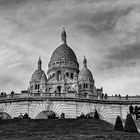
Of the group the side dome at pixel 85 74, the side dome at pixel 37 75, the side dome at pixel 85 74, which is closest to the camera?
the side dome at pixel 85 74

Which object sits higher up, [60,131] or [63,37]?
[63,37]

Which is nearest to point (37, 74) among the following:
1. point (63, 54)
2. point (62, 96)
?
point (63, 54)

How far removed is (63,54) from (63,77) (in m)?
15.4

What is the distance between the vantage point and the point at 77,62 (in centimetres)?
12738

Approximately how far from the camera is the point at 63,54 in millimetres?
124500

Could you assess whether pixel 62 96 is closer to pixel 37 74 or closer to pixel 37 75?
pixel 37 75

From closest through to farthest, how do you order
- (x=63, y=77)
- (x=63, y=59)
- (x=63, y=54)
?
(x=63, y=77)
(x=63, y=59)
(x=63, y=54)

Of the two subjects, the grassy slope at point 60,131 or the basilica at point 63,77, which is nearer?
the grassy slope at point 60,131

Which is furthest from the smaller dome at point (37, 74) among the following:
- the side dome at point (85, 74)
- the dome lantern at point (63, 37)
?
the dome lantern at point (63, 37)

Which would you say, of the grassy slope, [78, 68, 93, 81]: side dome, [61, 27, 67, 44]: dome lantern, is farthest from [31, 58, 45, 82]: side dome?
the grassy slope

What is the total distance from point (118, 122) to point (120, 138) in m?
6.77

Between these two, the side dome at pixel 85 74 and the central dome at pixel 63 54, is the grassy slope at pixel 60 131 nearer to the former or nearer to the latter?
the side dome at pixel 85 74

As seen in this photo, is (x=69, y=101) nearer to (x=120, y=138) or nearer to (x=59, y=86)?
(x=120, y=138)

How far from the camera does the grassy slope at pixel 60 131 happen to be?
27312mm
